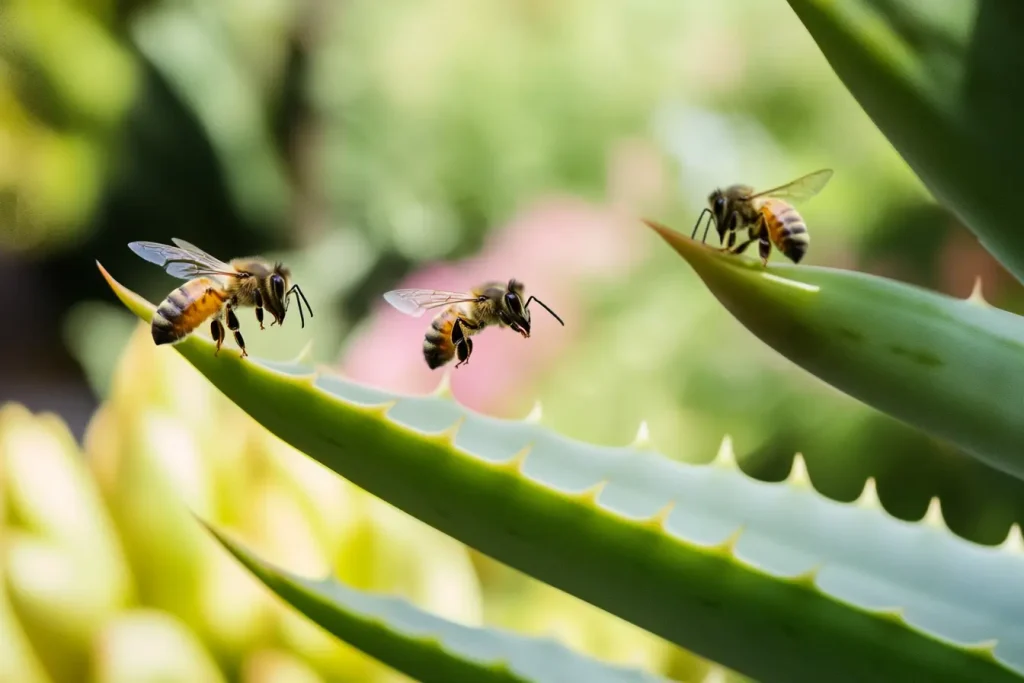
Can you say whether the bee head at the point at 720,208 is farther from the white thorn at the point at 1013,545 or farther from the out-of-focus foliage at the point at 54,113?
the out-of-focus foliage at the point at 54,113

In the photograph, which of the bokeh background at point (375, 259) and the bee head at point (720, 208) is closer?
the bee head at point (720, 208)

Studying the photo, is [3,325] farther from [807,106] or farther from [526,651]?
[526,651]

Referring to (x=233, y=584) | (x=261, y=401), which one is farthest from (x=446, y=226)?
(x=261, y=401)

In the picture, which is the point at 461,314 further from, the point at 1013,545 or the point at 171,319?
the point at 1013,545

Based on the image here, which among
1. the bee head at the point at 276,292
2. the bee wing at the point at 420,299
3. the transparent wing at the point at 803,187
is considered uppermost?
the transparent wing at the point at 803,187

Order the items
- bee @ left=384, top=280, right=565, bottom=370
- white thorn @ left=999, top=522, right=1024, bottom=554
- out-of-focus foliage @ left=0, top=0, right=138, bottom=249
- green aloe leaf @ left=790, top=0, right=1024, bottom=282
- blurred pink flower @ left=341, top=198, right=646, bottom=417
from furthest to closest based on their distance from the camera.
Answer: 1. out-of-focus foliage @ left=0, top=0, right=138, bottom=249
2. blurred pink flower @ left=341, top=198, right=646, bottom=417
3. bee @ left=384, top=280, right=565, bottom=370
4. white thorn @ left=999, top=522, right=1024, bottom=554
5. green aloe leaf @ left=790, top=0, right=1024, bottom=282

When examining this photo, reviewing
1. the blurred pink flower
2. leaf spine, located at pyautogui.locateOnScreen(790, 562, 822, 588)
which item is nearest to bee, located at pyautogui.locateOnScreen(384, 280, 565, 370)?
leaf spine, located at pyautogui.locateOnScreen(790, 562, 822, 588)

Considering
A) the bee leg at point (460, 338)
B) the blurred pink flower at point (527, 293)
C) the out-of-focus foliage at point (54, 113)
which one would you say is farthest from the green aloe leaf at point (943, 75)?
the out-of-focus foliage at point (54, 113)

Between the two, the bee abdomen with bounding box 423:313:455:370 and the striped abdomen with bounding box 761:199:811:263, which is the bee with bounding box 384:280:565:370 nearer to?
the bee abdomen with bounding box 423:313:455:370

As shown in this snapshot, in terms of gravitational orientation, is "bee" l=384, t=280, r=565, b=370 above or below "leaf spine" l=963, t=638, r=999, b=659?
above
